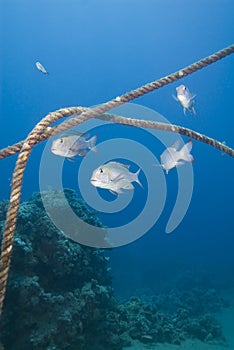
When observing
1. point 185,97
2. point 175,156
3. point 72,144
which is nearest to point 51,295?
point 72,144

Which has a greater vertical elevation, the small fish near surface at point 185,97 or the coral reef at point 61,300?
the small fish near surface at point 185,97

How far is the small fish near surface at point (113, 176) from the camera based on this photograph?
446 centimetres

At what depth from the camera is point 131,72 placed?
54.6 m

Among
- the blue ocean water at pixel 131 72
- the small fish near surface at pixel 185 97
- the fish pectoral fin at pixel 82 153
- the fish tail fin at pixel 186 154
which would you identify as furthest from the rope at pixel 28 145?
the blue ocean water at pixel 131 72

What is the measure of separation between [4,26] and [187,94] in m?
43.9

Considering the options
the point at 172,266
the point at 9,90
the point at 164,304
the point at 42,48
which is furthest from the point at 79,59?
the point at 164,304

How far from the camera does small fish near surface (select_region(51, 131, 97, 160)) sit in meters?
4.63

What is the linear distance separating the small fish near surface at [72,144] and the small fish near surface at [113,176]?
431 mm

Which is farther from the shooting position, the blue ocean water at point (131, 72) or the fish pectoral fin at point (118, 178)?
the blue ocean water at point (131, 72)

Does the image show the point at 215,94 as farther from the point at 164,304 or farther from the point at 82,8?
the point at 164,304

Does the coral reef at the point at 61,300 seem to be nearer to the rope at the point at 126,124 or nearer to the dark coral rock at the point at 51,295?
the dark coral rock at the point at 51,295

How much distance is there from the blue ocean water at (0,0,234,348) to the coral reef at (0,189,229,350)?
25.3 metres

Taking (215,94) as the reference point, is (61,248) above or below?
below

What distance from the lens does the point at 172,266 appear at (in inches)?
928
